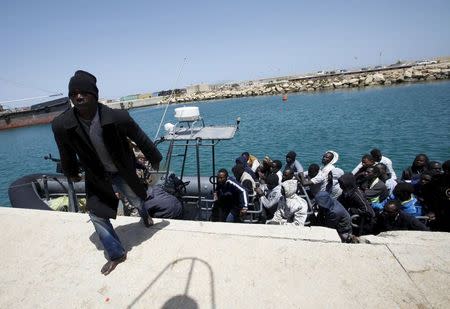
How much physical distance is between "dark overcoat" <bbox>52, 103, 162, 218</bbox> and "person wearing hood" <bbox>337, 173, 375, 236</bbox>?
10.7 feet

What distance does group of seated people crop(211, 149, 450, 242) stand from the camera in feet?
12.8

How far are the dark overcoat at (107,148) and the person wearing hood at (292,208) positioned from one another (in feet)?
6.85

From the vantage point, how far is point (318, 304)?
6.96ft

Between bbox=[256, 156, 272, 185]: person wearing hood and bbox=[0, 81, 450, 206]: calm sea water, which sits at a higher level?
bbox=[256, 156, 272, 185]: person wearing hood

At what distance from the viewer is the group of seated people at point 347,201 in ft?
12.8

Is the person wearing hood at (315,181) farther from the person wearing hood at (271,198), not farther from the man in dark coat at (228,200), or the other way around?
the man in dark coat at (228,200)

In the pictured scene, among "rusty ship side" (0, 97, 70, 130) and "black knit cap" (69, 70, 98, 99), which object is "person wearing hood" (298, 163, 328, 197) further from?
"rusty ship side" (0, 97, 70, 130)

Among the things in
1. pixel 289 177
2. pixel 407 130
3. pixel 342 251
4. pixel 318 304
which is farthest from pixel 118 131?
pixel 407 130

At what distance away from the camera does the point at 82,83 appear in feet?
7.16

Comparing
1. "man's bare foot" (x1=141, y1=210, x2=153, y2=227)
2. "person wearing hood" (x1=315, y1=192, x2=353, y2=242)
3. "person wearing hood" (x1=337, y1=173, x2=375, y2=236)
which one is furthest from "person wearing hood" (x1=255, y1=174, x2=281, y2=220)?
"man's bare foot" (x1=141, y1=210, x2=153, y2=227)

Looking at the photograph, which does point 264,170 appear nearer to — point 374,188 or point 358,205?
point 374,188

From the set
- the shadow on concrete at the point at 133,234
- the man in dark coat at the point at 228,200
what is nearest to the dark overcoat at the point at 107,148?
the shadow on concrete at the point at 133,234

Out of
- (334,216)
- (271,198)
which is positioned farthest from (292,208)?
(271,198)

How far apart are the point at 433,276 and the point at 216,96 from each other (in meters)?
74.5
